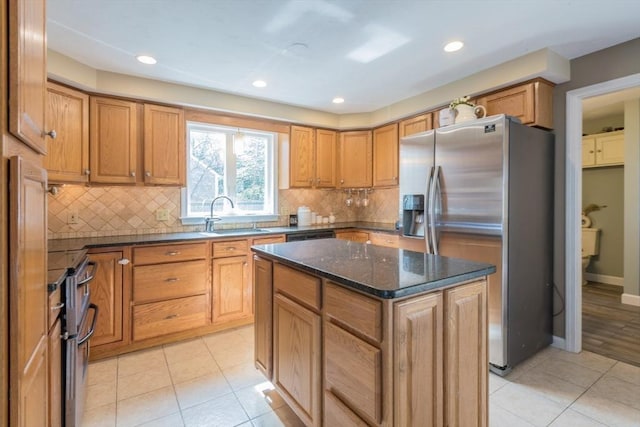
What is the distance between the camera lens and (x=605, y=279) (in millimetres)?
4797

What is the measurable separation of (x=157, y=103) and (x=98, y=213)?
1.21m

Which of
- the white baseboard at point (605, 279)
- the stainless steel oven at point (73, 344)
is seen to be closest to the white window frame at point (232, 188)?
the stainless steel oven at point (73, 344)

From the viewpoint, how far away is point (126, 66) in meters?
2.70

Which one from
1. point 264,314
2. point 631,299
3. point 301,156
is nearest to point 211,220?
point 301,156

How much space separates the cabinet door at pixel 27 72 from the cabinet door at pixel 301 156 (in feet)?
9.64

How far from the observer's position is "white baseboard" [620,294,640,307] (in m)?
3.75

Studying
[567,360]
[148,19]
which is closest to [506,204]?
[567,360]

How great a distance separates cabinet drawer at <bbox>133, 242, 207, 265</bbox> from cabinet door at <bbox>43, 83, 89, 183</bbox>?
812mm

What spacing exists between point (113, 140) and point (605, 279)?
6.82m

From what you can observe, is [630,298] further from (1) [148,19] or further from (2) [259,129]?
(1) [148,19]

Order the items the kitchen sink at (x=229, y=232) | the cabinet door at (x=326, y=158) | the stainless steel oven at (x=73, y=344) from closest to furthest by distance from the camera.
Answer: the stainless steel oven at (x=73, y=344) → the kitchen sink at (x=229, y=232) → the cabinet door at (x=326, y=158)

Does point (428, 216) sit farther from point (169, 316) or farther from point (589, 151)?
point (589, 151)

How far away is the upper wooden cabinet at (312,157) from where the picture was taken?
401cm

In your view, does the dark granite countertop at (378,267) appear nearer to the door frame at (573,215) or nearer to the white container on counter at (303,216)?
the door frame at (573,215)
